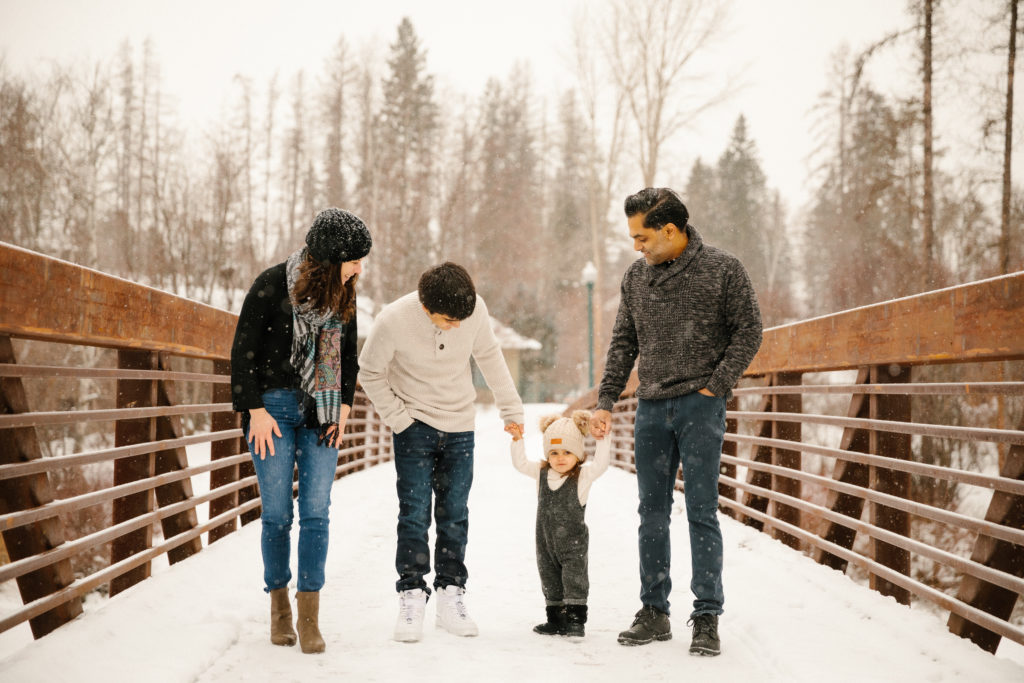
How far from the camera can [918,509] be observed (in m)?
3.46

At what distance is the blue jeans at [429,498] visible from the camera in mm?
3549

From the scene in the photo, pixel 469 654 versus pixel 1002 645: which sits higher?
pixel 469 654

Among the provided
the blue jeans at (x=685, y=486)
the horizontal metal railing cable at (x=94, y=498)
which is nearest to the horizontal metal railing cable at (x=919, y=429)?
the blue jeans at (x=685, y=486)

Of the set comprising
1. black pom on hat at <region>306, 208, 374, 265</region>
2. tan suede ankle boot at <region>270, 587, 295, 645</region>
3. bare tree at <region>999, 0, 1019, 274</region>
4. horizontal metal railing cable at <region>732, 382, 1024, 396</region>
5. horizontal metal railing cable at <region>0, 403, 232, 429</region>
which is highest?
bare tree at <region>999, 0, 1019, 274</region>

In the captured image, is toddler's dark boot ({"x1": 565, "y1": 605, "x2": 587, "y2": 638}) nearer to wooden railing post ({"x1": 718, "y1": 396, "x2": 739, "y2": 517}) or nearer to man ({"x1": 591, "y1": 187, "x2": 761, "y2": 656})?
man ({"x1": 591, "y1": 187, "x2": 761, "y2": 656})

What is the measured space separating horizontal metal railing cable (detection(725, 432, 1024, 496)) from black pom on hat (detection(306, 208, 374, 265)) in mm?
2304

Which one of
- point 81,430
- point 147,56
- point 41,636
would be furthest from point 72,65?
point 41,636

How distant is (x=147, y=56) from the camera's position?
1214 inches

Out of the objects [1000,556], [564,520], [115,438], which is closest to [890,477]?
[1000,556]

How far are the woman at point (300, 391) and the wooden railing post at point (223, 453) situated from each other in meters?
2.30

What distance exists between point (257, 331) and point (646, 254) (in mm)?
1591

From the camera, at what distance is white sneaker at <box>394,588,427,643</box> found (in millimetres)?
3340

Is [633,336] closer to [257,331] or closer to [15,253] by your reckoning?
[257,331]

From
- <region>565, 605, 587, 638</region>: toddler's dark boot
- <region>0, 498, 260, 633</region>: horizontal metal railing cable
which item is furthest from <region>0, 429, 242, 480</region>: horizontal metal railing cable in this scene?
<region>565, 605, 587, 638</region>: toddler's dark boot
